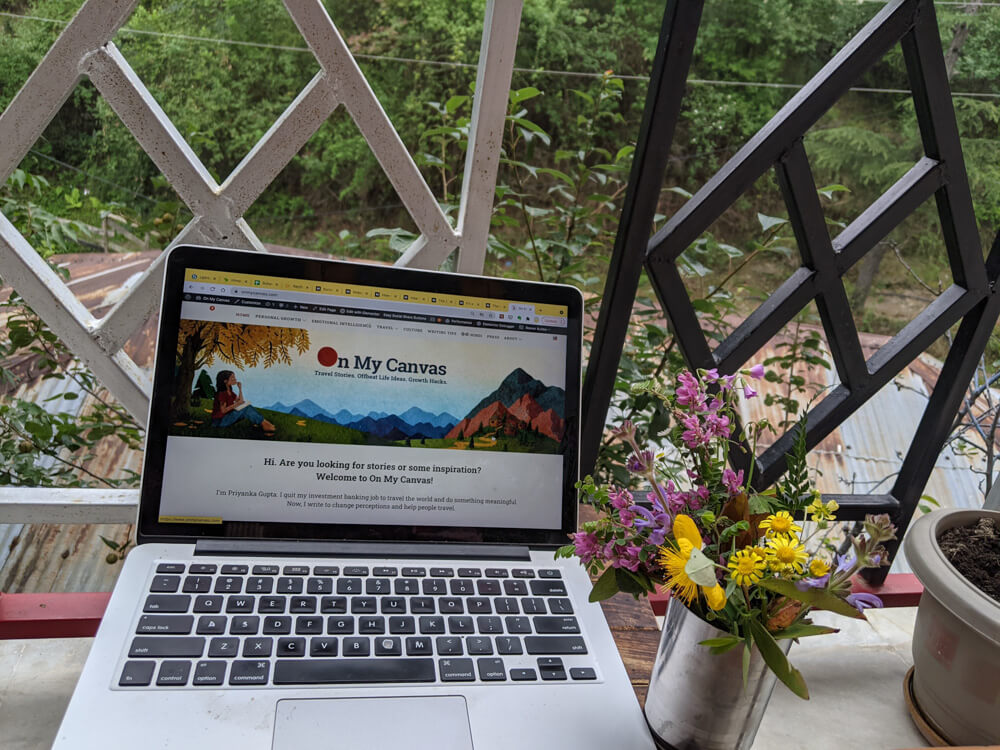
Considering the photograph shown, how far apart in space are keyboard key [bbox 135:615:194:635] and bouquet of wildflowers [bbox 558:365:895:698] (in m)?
0.30

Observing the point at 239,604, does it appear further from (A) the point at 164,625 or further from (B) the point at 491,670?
(B) the point at 491,670

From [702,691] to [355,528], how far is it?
0.35 m

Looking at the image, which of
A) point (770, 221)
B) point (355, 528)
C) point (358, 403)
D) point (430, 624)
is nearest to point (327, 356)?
point (358, 403)

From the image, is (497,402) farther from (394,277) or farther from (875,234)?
(875,234)

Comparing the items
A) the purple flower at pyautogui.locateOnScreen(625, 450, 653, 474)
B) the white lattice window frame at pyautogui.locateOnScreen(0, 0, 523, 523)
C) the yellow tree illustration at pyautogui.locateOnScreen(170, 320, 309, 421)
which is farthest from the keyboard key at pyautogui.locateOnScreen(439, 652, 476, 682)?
the white lattice window frame at pyautogui.locateOnScreen(0, 0, 523, 523)

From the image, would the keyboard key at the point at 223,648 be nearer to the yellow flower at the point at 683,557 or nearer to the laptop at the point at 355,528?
the laptop at the point at 355,528

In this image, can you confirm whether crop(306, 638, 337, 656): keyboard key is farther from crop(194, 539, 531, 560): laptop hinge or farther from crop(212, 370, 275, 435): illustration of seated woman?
crop(212, 370, 275, 435): illustration of seated woman

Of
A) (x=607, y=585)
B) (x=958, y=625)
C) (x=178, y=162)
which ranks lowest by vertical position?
(x=958, y=625)

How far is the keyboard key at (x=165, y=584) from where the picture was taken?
540 mm

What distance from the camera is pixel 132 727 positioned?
1.42 ft

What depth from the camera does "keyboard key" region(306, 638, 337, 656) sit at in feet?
1.67

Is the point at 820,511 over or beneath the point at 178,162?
beneath

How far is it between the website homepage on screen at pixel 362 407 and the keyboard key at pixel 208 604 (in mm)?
91

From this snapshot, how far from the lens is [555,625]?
57 cm
